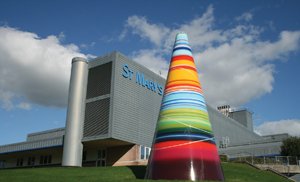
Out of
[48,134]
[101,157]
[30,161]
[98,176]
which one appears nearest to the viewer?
[98,176]

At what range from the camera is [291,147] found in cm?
3912

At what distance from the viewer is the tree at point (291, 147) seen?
38.5 meters

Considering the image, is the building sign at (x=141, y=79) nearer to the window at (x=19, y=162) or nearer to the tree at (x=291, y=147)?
the tree at (x=291, y=147)

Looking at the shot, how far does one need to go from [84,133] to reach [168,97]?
2148 cm

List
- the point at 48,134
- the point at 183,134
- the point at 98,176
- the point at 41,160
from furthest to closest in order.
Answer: the point at 48,134, the point at 41,160, the point at 98,176, the point at 183,134

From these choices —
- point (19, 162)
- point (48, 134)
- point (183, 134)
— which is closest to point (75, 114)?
point (48, 134)

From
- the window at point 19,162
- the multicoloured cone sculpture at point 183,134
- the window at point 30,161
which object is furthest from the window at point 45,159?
the multicoloured cone sculpture at point 183,134

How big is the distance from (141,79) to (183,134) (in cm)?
2404

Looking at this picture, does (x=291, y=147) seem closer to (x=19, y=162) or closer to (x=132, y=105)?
(x=132, y=105)

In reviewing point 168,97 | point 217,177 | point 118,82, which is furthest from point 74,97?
point 217,177

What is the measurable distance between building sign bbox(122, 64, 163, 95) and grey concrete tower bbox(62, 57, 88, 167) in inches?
160

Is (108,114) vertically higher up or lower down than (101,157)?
higher up

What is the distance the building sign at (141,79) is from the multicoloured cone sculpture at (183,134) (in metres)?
20.2

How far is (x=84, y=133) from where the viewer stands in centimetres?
3409
